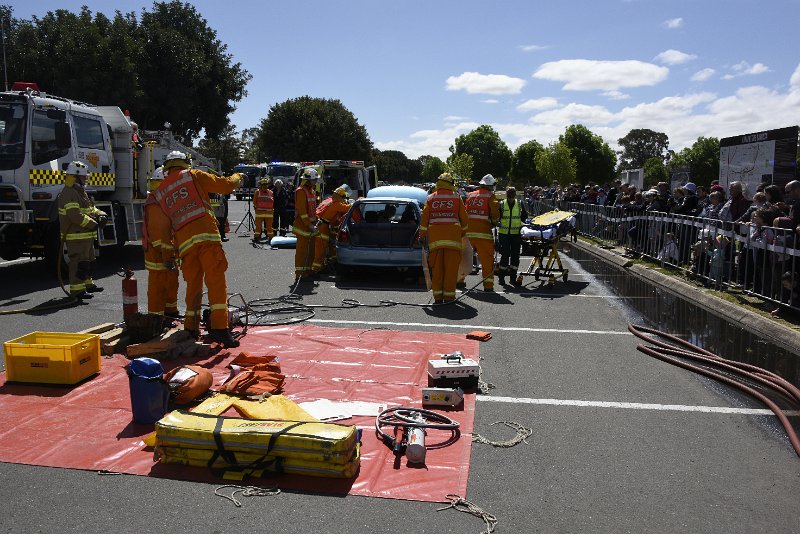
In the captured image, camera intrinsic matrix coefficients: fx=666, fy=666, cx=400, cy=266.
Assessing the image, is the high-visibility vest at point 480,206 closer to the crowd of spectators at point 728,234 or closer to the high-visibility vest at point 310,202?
the high-visibility vest at point 310,202

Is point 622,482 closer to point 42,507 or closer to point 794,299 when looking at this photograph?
point 42,507

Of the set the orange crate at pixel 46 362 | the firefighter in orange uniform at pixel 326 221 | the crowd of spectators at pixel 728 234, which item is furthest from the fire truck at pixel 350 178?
the orange crate at pixel 46 362

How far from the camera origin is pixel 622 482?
4.25 m

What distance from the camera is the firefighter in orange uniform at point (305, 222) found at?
479 inches

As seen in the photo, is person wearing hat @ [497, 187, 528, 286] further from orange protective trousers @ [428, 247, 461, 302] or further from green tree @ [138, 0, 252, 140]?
green tree @ [138, 0, 252, 140]

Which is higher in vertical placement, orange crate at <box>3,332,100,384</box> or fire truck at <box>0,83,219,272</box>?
fire truck at <box>0,83,219,272</box>

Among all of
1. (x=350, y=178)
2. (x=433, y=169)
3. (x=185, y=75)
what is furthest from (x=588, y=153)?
(x=350, y=178)

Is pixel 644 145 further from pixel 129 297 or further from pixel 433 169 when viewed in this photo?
pixel 129 297

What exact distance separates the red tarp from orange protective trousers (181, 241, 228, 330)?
0.45 m

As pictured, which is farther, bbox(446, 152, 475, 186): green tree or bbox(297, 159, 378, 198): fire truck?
bbox(446, 152, 475, 186): green tree

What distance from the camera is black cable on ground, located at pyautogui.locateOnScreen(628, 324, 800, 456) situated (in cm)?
577

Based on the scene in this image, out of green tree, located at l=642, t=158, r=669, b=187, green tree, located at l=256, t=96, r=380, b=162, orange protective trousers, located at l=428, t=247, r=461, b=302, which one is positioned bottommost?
orange protective trousers, located at l=428, t=247, r=461, b=302

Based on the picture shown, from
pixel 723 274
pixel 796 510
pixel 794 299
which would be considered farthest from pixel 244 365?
pixel 723 274

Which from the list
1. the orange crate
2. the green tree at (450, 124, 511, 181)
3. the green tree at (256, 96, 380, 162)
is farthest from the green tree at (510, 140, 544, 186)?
the orange crate
